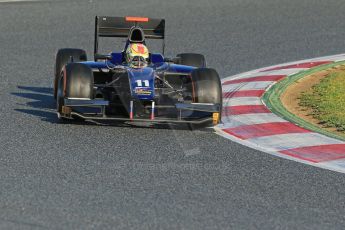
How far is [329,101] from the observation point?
12.7 metres

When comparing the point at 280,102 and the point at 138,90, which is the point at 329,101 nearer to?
the point at 280,102

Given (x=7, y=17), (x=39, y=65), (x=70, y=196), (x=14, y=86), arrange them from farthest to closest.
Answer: (x=7, y=17)
(x=39, y=65)
(x=14, y=86)
(x=70, y=196)

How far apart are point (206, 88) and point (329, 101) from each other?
7.63 ft

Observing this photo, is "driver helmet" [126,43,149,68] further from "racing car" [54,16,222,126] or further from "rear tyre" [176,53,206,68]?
"rear tyre" [176,53,206,68]

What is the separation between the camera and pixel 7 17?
18.6 metres

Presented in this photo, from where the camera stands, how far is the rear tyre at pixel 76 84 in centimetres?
1076

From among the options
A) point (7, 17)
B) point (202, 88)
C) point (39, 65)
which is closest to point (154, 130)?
point (202, 88)

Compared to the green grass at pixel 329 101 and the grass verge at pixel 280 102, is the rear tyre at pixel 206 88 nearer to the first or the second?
the grass verge at pixel 280 102

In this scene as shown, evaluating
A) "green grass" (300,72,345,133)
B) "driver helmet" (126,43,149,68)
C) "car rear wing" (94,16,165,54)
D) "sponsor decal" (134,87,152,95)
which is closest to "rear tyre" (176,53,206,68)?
"car rear wing" (94,16,165,54)

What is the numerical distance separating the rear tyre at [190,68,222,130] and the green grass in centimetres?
134

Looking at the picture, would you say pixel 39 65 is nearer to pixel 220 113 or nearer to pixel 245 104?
pixel 245 104

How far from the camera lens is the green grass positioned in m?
11.7

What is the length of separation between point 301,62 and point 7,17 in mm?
5650

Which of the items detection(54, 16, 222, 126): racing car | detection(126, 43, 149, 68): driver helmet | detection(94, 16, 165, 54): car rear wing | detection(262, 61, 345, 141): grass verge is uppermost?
detection(94, 16, 165, 54): car rear wing
